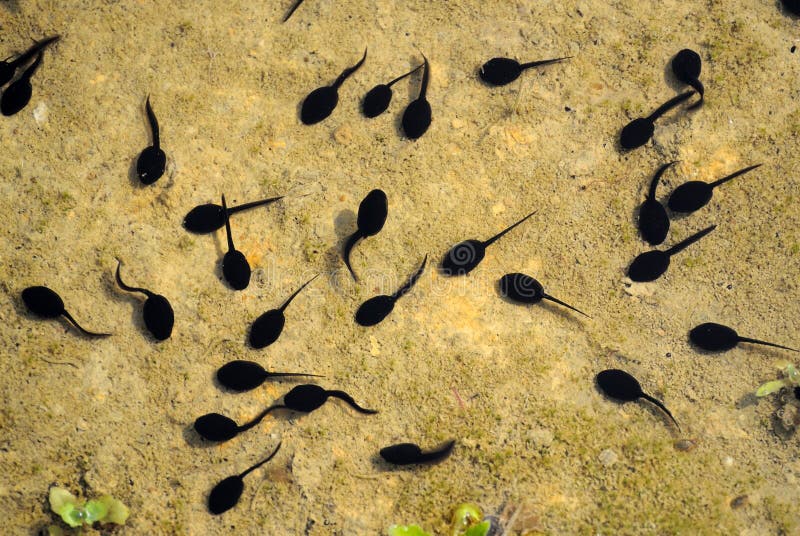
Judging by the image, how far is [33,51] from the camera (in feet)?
10.1

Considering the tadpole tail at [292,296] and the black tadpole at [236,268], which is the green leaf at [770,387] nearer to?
the tadpole tail at [292,296]

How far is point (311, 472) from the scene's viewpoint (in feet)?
9.17

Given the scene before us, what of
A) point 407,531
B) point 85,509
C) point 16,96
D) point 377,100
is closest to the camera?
point 407,531

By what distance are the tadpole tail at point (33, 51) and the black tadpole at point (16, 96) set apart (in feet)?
0.24

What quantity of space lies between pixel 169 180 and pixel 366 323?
1182 mm

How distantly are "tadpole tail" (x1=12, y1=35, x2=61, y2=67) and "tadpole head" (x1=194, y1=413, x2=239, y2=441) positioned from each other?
1.97m

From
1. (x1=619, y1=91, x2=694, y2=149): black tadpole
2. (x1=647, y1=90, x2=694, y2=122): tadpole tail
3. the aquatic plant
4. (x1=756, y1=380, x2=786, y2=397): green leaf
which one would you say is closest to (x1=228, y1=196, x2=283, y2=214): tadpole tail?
the aquatic plant

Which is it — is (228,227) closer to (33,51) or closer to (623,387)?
(33,51)

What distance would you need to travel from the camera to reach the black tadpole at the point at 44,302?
2.79m

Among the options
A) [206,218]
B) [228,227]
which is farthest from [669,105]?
[206,218]

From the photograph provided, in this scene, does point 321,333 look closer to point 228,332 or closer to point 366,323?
point 366,323

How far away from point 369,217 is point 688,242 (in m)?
1.55

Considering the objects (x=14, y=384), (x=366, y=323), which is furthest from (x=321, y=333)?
(x=14, y=384)

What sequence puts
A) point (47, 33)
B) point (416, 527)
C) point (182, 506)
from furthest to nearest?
point (47, 33) → point (182, 506) → point (416, 527)
